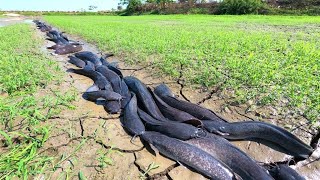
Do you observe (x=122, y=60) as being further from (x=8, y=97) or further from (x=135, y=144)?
(x=135, y=144)

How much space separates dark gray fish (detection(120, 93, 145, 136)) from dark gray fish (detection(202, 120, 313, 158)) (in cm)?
89

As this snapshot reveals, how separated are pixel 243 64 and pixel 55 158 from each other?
164 inches

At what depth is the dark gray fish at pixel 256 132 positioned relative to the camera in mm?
3094

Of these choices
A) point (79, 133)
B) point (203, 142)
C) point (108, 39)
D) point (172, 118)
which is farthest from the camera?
point (108, 39)

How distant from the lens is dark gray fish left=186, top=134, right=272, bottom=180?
2.61 metres

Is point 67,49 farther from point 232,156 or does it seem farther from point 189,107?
point 232,156

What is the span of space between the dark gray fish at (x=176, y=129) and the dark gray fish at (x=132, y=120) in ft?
0.44

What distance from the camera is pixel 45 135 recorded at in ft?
10.9

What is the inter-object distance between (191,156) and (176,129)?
Result: 18.8 inches

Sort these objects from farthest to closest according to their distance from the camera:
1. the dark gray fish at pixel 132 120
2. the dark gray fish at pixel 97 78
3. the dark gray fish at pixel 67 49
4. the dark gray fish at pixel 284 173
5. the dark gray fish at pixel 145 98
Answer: the dark gray fish at pixel 67 49 → the dark gray fish at pixel 97 78 → the dark gray fish at pixel 145 98 → the dark gray fish at pixel 132 120 → the dark gray fish at pixel 284 173

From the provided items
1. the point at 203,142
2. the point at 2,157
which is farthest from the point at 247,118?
the point at 2,157

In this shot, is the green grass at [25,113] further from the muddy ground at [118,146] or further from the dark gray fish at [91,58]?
the dark gray fish at [91,58]

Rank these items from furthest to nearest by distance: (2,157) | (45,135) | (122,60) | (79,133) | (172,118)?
1. (122,60)
2. (172,118)
3. (79,133)
4. (45,135)
5. (2,157)

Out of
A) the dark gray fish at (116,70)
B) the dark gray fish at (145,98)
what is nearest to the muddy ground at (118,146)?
the dark gray fish at (145,98)
